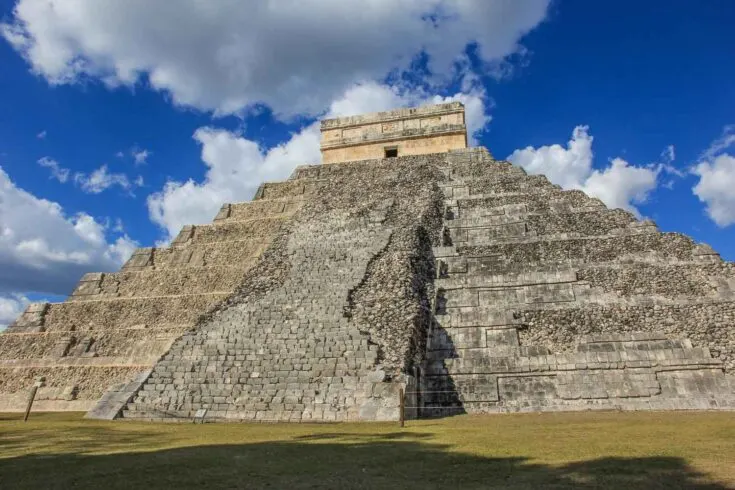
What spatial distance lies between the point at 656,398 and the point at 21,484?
A: 1012 cm

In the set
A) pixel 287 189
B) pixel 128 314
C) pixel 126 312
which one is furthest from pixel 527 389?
pixel 287 189

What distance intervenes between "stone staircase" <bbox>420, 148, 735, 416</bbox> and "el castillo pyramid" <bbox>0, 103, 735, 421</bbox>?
42mm

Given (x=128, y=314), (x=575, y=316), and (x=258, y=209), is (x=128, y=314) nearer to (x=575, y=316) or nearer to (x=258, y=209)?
(x=258, y=209)

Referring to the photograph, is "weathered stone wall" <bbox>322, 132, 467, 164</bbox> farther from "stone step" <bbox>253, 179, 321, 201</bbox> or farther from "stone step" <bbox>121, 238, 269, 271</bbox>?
"stone step" <bbox>121, 238, 269, 271</bbox>

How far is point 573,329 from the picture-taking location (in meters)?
11.6

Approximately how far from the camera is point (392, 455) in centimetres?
575

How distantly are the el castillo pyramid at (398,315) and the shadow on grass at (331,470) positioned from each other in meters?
3.70

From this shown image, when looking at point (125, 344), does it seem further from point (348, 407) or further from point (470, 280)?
point (470, 280)

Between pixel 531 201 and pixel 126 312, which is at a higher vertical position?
pixel 531 201

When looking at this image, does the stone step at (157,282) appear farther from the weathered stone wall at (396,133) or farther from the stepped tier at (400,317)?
the weathered stone wall at (396,133)

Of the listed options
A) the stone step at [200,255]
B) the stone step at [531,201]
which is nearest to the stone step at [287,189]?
the stone step at [200,255]

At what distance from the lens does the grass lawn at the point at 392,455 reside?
4.43 m

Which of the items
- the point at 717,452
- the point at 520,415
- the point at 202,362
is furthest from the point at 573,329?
the point at 202,362

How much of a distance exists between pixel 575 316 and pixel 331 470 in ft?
28.1
